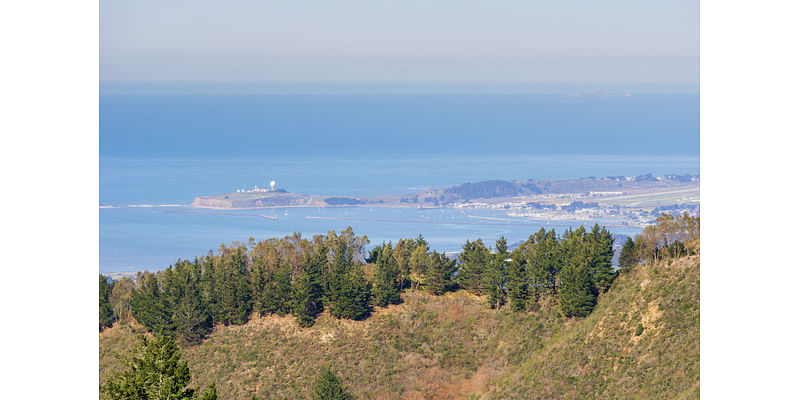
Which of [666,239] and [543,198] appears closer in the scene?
[666,239]

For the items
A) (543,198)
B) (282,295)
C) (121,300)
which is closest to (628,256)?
(282,295)

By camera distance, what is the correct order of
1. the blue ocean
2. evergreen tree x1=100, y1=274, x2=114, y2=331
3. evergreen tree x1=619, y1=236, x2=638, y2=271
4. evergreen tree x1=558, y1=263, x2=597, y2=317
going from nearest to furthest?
evergreen tree x1=558, y1=263, x2=597, y2=317, evergreen tree x1=619, y1=236, x2=638, y2=271, evergreen tree x1=100, y1=274, x2=114, y2=331, the blue ocean

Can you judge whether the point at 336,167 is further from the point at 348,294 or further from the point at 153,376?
the point at 153,376

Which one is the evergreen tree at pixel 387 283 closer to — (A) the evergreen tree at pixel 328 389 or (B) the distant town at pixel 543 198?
(A) the evergreen tree at pixel 328 389

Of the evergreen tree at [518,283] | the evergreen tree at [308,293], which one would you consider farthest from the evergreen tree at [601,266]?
the evergreen tree at [308,293]

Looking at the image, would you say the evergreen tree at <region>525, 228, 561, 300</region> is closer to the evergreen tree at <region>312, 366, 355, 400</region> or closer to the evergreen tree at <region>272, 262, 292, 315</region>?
the evergreen tree at <region>312, 366, 355, 400</region>

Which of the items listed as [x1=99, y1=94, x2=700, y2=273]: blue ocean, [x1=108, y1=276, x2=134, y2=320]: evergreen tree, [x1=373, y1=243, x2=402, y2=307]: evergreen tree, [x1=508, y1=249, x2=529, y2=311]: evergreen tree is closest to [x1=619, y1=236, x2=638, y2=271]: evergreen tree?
[x1=508, y1=249, x2=529, y2=311]: evergreen tree
